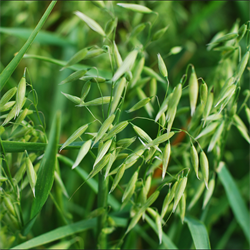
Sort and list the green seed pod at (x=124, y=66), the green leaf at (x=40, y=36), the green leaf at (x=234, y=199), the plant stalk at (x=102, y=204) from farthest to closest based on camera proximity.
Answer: the green leaf at (x=40, y=36), the green leaf at (x=234, y=199), the plant stalk at (x=102, y=204), the green seed pod at (x=124, y=66)

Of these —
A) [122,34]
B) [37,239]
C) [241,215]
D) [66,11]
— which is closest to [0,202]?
[37,239]

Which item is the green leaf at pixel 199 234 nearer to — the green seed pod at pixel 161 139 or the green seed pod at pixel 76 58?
the green seed pod at pixel 161 139

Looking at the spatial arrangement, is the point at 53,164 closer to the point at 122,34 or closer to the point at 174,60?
the point at 174,60

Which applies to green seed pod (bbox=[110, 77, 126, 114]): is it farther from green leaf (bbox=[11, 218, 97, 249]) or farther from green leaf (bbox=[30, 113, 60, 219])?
green leaf (bbox=[11, 218, 97, 249])

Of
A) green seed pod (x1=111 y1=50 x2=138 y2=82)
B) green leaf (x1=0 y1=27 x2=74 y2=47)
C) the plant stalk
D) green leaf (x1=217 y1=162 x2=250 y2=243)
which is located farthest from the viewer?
green leaf (x1=0 y1=27 x2=74 y2=47)

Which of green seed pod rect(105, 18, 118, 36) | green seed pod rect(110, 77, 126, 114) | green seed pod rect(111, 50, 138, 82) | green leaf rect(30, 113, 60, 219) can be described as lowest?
green leaf rect(30, 113, 60, 219)

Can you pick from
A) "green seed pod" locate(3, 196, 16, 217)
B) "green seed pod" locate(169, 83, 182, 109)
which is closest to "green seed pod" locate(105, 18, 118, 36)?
"green seed pod" locate(169, 83, 182, 109)

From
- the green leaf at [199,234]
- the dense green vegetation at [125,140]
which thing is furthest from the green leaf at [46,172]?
the green leaf at [199,234]

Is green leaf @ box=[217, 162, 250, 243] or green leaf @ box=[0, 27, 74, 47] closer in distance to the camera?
green leaf @ box=[217, 162, 250, 243]
